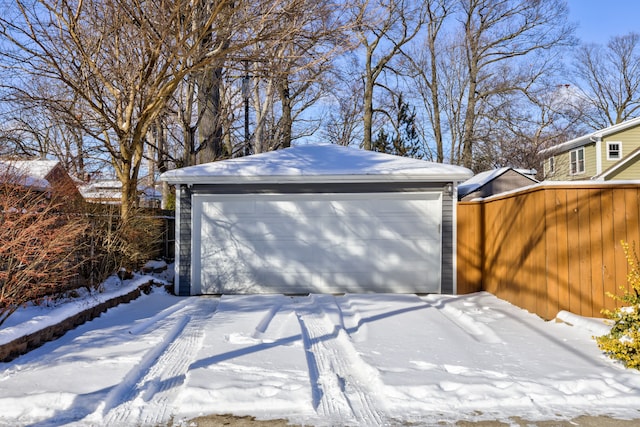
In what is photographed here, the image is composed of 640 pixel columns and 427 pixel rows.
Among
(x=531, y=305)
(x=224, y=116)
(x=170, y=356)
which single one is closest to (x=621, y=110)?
(x=224, y=116)

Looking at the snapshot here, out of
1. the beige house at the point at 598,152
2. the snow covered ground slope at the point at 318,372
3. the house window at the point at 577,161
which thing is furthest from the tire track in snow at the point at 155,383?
the house window at the point at 577,161

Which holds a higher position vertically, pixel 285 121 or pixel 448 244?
pixel 285 121

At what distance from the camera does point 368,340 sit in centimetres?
555

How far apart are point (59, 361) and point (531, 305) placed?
6255mm

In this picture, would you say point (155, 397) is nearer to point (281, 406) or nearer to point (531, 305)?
point (281, 406)

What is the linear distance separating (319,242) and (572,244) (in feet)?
14.6

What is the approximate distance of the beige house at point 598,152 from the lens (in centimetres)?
2128

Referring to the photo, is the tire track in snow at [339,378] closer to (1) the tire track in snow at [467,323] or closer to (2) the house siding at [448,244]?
(1) the tire track in snow at [467,323]

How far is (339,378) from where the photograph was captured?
4.29m

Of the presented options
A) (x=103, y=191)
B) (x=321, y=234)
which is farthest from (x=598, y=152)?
(x=103, y=191)

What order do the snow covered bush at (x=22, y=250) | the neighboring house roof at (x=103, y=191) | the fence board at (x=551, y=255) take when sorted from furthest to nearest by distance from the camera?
the neighboring house roof at (x=103, y=191) → the fence board at (x=551, y=255) → the snow covered bush at (x=22, y=250)

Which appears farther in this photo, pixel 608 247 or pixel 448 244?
pixel 448 244

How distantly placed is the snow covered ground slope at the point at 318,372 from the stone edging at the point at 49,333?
0.36 feet

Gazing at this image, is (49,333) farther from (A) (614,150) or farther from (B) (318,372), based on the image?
(A) (614,150)
